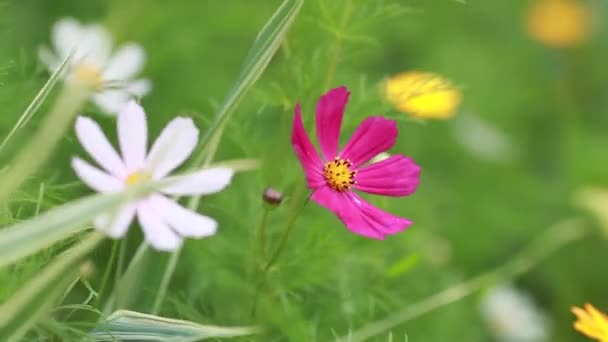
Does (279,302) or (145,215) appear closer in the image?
(145,215)

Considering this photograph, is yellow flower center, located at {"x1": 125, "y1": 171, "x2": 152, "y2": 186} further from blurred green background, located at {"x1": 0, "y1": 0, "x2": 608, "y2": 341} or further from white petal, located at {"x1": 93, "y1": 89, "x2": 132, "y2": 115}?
white petal, located at {"x1": 93, "y1": 89, "x2": 132, "y2": 115}

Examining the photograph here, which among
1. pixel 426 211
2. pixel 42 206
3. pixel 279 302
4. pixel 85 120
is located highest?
pixel 85 120

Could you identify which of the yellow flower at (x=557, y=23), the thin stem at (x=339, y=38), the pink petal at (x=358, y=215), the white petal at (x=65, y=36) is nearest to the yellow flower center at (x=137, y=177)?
the pink petal at (x=358, y=215)

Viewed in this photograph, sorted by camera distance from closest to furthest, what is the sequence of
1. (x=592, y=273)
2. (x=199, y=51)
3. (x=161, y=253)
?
1. (x=161, y=253)
2. (x=199, y=51)
3. (x=592, y=273)

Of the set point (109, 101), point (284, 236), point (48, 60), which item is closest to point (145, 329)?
point (284, 236)

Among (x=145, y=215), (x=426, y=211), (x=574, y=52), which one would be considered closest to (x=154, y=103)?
(x=426, y=211)

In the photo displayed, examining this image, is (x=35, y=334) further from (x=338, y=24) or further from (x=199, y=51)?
(x=199, y=51)

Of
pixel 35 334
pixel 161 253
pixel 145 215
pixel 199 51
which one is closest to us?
pixel 145 215

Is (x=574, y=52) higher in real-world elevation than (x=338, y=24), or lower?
lower

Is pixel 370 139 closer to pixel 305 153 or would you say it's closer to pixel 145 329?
pixel 305 153
